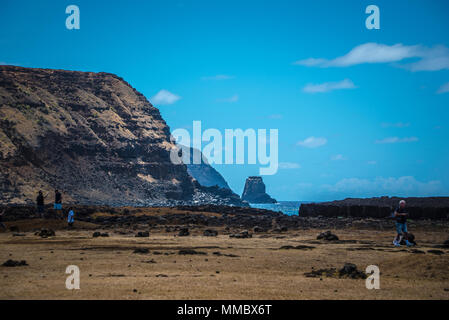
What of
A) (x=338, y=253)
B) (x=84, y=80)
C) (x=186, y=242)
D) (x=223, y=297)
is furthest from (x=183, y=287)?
(x=84, y=80)

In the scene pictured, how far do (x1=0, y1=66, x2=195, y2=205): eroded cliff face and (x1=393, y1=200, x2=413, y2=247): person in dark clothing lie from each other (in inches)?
3389

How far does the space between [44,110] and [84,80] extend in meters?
38.2

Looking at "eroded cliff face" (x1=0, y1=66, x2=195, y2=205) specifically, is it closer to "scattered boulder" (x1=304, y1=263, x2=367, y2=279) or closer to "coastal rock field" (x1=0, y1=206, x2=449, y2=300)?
"coastal rock field" (x1=0, y1=206, x2=449, y2=300)

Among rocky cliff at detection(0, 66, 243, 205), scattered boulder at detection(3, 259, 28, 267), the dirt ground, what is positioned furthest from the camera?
rocky cliff at detection(0, 66, 243, 205)

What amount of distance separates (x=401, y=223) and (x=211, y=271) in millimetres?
12263

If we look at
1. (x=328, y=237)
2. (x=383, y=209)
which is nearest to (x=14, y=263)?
(x=328, y=237)

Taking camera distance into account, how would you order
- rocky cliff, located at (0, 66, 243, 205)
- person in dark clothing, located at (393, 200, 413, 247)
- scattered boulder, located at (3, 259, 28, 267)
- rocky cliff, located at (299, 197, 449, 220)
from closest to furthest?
scattered boulder, located at (3, 259, 28, 267)
person in dark clothing, located at (393, 200, 413, 247)
rocky cliff, located at (299, 197, 449, 220)
rocky cliff, located at (0, 66, 243, 205)

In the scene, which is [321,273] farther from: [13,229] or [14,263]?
[13,229]

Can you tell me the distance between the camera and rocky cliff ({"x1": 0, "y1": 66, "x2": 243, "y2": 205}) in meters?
113

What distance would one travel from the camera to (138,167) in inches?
5842

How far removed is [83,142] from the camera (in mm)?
134875

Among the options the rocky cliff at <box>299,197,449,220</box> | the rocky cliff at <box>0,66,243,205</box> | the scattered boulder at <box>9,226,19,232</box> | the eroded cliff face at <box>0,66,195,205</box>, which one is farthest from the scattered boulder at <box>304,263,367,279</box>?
the rocky cliff at <box>0,66,243,205</box>

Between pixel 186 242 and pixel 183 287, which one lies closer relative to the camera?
pixel 183 287

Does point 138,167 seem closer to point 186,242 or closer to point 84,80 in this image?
point 84,80
